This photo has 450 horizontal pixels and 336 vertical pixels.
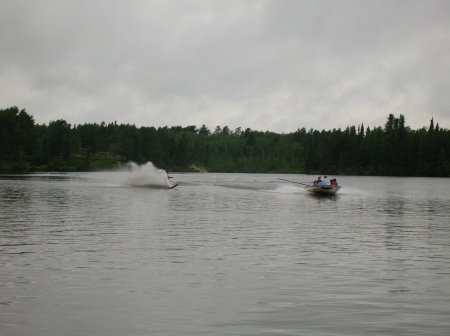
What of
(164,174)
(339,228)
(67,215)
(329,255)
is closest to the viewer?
(329,255)

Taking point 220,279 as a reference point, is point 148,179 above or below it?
above

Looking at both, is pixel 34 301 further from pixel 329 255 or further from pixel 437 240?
pixel 437 240

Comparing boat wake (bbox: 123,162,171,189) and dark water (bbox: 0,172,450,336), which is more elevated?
boat wake (bbox: 123,162,171,189)

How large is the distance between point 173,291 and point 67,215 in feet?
86.6

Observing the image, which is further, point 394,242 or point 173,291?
point 394,242

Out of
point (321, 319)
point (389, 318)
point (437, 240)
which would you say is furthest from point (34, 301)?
point (437, 240)

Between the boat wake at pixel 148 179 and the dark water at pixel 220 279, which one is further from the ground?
the boat wake at pixel 148 179

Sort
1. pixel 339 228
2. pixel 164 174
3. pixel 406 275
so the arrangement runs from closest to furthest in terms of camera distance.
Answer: pixel 406 275 → pixel 339 228 → pixel 164 174

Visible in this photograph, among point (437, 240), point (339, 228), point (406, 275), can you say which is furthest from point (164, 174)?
point (406, 275)

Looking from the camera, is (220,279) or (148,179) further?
(148,179)

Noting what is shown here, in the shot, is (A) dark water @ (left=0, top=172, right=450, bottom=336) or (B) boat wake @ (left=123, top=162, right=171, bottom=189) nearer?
(A) dark water @ (left=0, top=172, right=450, bottom=336)

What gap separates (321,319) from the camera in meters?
13.4

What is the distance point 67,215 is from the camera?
4031 centimetres

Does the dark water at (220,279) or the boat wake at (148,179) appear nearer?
the dark water at (220,279)
